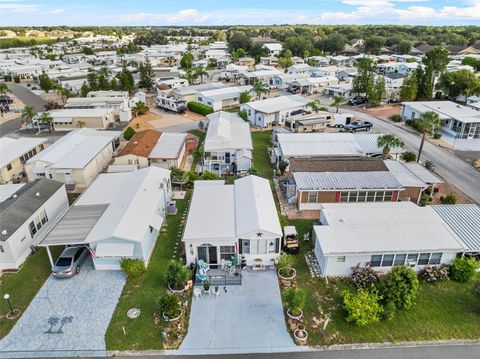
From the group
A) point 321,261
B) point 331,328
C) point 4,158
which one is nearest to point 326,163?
point 321,261

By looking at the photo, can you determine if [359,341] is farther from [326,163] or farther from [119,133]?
[119,133]

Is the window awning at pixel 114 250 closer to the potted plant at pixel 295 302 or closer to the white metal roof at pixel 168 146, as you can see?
the potted plant at pixel 295 302

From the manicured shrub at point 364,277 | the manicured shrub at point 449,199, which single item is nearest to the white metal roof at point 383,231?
the manicured shrub at point 364,277

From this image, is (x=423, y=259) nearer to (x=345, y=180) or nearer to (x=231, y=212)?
(x=345, y=180)

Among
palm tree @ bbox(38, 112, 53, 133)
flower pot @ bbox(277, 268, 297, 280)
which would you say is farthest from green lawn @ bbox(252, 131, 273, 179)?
palm tree @ bbox(38, 112, 53, 133)

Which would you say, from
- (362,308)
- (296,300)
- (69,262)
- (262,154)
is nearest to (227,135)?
(262,154)

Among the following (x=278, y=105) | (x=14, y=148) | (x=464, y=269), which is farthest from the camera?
(x=278, y=105)

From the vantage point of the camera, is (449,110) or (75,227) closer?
(75,227)
